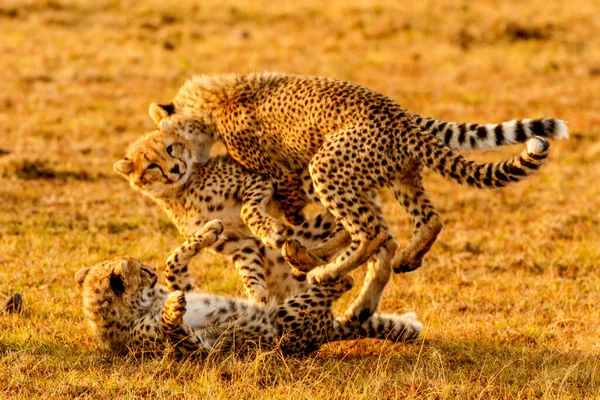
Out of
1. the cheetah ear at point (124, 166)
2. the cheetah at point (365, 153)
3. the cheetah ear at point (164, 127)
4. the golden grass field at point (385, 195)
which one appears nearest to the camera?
the golden grass field at point (385, 195)

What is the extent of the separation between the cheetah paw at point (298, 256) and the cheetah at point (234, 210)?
0.13 meters

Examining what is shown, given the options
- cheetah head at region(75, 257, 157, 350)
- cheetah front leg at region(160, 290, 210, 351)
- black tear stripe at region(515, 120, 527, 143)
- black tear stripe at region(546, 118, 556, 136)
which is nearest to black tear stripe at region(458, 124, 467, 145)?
black tear stripe at region(515, 120, 527, 143)

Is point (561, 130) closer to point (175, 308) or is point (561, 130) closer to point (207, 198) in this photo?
point (175, 308)

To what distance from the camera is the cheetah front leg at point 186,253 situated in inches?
220

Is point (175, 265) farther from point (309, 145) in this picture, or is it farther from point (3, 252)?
point (3, 252)

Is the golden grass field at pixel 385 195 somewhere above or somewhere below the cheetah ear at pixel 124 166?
below

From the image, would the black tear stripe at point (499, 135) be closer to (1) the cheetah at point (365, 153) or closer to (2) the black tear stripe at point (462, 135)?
(1) the cheetah at point (365, 153)

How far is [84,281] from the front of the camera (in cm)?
534

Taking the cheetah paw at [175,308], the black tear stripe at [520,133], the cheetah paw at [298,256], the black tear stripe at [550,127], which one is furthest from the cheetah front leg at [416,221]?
the cheetah paw at [175,308]

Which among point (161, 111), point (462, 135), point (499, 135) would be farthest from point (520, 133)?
point (161, 111)

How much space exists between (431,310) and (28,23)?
39.0 ft

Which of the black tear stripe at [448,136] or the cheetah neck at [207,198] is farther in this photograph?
the cheetah neck at [207,198]

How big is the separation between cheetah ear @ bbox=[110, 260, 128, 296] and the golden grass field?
0.33m

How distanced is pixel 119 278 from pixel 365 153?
4.60 ft
